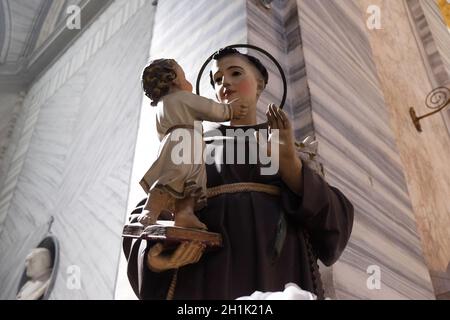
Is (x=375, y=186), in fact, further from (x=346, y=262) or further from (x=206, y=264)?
(x=206, y=264)

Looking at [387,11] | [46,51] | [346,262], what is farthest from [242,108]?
[46,51]

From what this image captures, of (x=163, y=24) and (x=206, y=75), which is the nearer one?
(x=206, y=75)

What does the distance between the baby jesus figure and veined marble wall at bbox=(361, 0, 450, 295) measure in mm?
2045

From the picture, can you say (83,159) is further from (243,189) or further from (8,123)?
(243,189)

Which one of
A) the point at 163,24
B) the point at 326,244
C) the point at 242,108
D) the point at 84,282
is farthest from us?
the point at 163,24

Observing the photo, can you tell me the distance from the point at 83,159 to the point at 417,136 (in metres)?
2.76

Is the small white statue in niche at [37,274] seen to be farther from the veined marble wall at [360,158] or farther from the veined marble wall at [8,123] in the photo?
the veined marble wall at [8,123]

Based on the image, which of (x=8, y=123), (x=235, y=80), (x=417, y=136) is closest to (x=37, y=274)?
(x=235, y=80)

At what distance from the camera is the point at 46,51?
623 cm

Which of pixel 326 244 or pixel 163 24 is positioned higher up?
pixel 163 24

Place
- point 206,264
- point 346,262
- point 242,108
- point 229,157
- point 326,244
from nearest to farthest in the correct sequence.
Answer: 1. point 206,264
2. point 326,244
3. point 229,157
4. point 242,108
5. point 346,262

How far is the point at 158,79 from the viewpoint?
1468mm

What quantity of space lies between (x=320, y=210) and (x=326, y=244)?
11cm

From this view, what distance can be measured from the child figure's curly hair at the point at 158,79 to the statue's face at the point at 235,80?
10.7 inches
